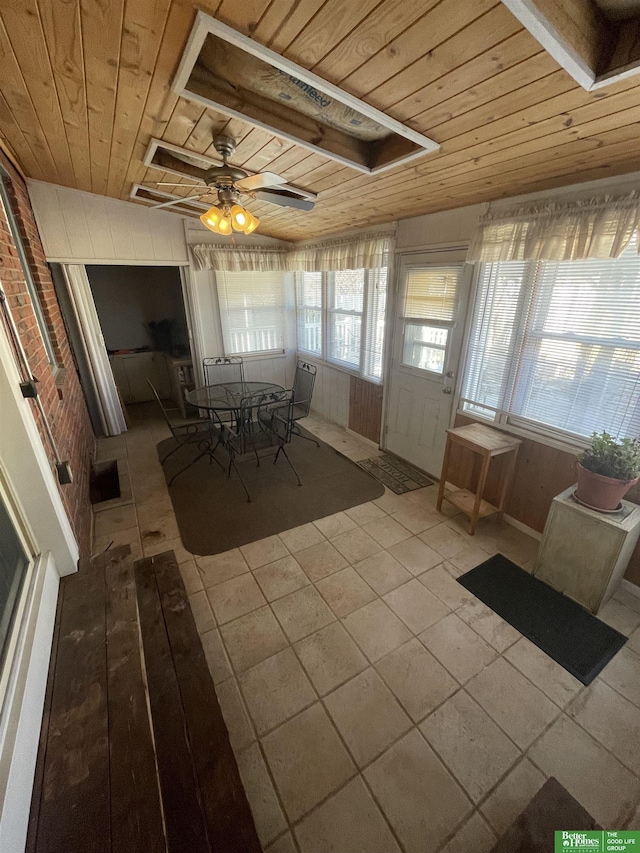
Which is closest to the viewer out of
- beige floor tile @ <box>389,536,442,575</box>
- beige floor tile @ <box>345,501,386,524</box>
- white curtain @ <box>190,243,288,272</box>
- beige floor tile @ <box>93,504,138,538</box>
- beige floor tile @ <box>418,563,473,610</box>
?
beige floor tile @ <box>418,563,473,610</box>

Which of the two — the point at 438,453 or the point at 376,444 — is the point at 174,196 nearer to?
the point at 376,444

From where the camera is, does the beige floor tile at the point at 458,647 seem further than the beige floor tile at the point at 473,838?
Yes

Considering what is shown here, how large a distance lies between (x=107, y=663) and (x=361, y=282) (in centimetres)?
366

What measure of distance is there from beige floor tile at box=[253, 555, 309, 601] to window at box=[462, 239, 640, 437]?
73.7 inches

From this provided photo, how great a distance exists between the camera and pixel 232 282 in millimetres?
4395

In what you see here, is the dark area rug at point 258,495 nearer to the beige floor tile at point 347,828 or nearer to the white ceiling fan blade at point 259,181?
the beige floor tile at point 347,828

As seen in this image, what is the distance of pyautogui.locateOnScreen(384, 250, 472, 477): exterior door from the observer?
2.75 meters

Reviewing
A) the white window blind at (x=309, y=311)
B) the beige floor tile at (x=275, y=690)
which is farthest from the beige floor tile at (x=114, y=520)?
→ the white window blind at (x=309, y=311)

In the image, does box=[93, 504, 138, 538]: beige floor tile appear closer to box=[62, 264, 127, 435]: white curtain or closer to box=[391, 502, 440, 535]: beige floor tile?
box=[62, 264, 127, 435]: white curtain

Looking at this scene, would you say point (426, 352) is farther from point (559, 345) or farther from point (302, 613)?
point (302, 613)

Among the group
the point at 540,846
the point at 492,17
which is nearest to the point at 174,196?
the point at 492,17

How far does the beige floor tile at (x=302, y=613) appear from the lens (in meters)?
1.84

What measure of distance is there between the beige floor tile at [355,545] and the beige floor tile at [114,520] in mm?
1592

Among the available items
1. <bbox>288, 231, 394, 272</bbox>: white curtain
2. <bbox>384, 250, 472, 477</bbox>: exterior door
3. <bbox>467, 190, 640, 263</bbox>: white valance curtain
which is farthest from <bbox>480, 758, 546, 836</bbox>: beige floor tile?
<bbox>288, 231, 394, 272</bbox>: white curtain
